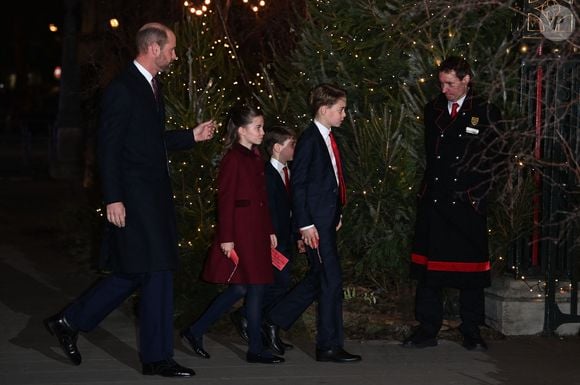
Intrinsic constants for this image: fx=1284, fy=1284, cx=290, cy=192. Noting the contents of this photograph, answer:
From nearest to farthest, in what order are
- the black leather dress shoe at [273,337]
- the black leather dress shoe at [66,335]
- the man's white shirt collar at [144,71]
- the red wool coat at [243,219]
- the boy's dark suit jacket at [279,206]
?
1. the man's white shirt collar at [144,71]
2. the black leather dress shoe at [66,335]
3. the red wool coat at [243,219]
4. the black leather dress shoe at [273,337]
5. the boy's dark suit jacket at [279,206]

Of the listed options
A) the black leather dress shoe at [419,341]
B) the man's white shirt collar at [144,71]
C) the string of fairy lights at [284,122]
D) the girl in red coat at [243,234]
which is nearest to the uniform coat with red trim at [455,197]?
the black leather dress shoe at [419,341]

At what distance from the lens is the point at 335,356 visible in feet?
24.8

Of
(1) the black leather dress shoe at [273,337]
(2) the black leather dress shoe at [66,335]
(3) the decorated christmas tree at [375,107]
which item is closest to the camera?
(2) the black leather dress shoe at [66,335]

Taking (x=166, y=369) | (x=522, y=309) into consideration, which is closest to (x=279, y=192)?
(x=166, y=369)

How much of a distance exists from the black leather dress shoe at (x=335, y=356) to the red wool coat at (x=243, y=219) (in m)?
0.53

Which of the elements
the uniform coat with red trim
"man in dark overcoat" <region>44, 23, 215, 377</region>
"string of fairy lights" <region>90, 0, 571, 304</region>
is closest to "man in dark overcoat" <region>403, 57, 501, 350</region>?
the uniform coat with red trim

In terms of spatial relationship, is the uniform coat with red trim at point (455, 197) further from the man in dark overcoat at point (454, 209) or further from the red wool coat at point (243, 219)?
the red wool coat at point (243, 219)

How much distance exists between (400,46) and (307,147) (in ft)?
5.58

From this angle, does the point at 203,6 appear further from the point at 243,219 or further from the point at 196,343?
the point at 196,343

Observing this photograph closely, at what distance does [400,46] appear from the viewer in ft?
29.2

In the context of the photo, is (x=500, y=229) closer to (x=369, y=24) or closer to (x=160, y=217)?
(x=369, y=24)

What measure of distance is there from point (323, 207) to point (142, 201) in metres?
1.13

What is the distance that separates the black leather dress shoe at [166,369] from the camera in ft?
23.2

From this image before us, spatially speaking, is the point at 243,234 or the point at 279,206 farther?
the point at 279,206
